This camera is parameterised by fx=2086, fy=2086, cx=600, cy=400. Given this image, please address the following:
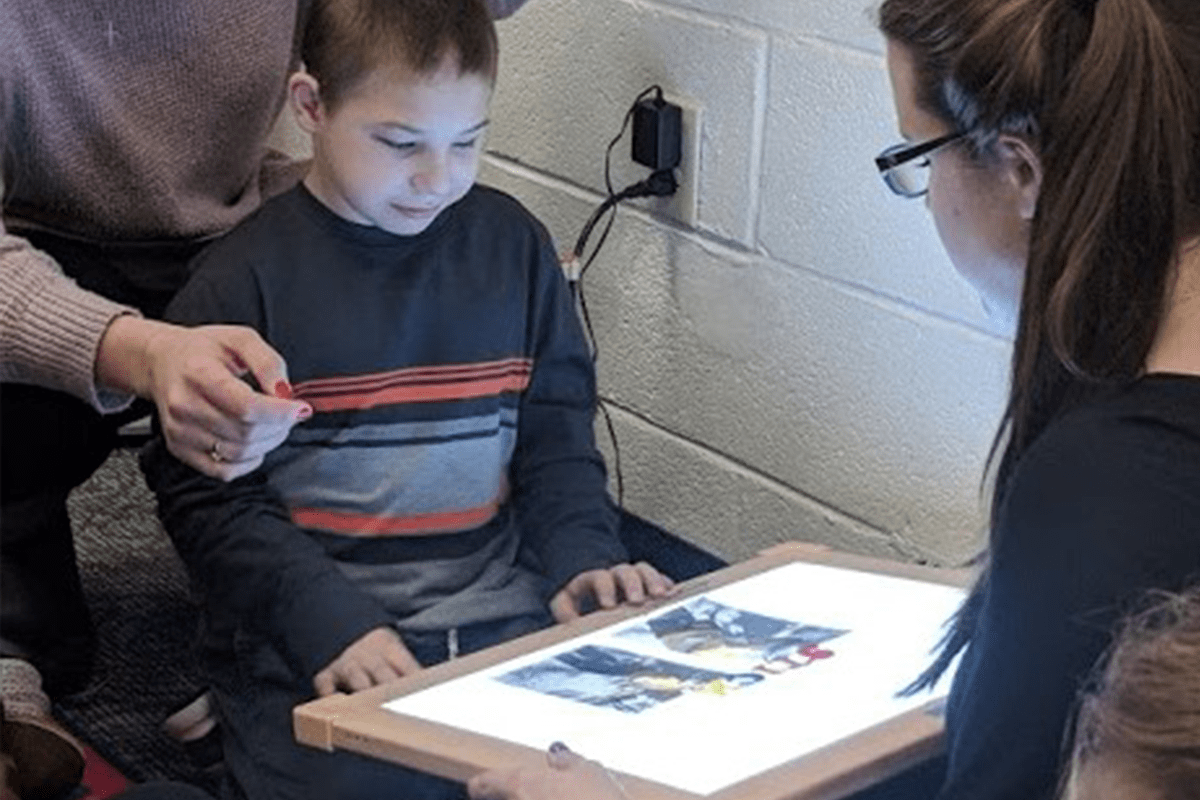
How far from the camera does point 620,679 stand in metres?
1.52

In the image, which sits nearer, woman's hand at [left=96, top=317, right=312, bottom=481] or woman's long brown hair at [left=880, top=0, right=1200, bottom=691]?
woman's long brown hair at [left=880, top=0, right=1200, bottom=691]

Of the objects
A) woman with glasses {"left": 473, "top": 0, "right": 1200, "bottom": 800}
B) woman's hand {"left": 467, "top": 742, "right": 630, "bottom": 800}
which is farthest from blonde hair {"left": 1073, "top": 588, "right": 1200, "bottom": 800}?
woman's hand {"left": 467, "top": 742, "right": 630, "bottom": 800}

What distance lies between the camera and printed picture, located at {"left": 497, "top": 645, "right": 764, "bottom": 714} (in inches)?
58.7

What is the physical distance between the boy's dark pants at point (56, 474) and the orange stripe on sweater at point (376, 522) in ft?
1.24

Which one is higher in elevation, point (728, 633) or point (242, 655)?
point (728, 633)

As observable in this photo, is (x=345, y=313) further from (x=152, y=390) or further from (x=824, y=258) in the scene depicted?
(x=824, y=258)

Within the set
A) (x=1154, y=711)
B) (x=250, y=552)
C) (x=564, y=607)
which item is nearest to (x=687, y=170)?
(x=564, y=607)

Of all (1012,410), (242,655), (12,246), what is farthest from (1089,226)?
(12,246)

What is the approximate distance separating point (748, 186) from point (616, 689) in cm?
101

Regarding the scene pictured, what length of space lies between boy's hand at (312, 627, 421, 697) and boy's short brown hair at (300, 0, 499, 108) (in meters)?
0.47

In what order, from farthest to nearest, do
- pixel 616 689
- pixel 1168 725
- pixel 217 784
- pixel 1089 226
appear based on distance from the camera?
pixel 217 784 < pixel 616 689 < pixel 1089 226 < pixel 1168 725

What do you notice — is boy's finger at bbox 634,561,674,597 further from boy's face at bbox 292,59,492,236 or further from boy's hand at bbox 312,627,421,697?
boy's face at bbox 292,59,492,236

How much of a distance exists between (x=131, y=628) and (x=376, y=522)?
2.33 feet

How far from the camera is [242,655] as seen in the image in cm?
181
